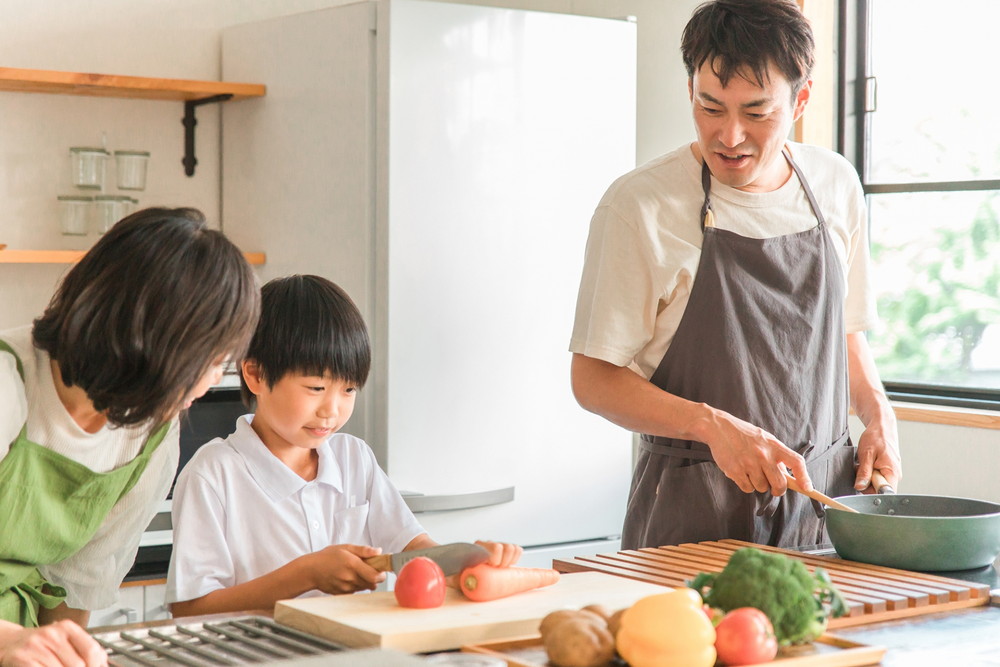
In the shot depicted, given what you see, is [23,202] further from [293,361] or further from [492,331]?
[293,361]

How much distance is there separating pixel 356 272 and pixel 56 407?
147 centimetres

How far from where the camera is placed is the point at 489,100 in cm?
272

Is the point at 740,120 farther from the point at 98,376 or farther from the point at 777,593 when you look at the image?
the point at 98,376

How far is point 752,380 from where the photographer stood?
166cm

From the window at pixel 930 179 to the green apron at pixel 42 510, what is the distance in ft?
7.24

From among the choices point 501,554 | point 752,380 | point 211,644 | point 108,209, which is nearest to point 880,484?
point 752,380

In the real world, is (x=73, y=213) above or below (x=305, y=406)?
above

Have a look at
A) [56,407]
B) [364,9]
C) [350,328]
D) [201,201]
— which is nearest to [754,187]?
[350,328]

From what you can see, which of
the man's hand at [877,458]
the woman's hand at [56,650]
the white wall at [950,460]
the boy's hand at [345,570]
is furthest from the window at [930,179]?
the woman's hand at [56,650]

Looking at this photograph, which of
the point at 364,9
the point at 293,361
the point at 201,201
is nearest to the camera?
the point at 293,361

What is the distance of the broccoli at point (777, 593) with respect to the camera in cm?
104

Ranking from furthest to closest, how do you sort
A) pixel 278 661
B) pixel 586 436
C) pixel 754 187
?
pixel 586 436, pixel 754 187, pixel 278 661

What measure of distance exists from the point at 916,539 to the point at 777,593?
1.41ft

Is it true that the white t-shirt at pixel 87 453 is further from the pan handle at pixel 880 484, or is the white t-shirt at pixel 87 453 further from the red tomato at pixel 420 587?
the pan handle at pixel 880 484
